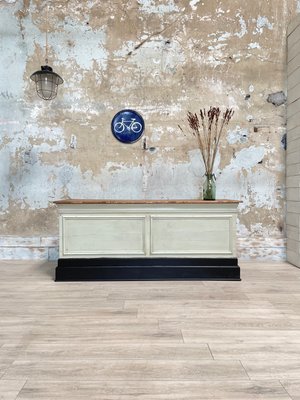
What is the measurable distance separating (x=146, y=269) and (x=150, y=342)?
136cm

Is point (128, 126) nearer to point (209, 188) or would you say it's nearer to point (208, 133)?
point (208, 133)

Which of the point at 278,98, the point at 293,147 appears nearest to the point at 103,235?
the point at 293,147

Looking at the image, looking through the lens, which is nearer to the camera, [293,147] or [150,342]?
[150,342]

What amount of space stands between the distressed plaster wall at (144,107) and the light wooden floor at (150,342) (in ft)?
4.70

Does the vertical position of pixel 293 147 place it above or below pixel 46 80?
below

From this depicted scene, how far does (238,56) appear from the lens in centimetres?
399

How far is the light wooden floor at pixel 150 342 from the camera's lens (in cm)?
128

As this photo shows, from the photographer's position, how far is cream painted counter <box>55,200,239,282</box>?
307 cm

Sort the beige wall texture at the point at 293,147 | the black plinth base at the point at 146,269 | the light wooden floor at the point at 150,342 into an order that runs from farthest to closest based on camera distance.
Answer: the beige wall texture at the point at 293,147 → the black plinth base at the point at 146,269 → the light wooden floor at the point at 150,342

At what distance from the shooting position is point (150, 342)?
1.68 meters

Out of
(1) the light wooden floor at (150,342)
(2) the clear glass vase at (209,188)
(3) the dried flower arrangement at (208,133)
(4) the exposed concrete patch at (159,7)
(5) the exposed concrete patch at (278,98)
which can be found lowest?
(1) the light wooden floor at (150,342)

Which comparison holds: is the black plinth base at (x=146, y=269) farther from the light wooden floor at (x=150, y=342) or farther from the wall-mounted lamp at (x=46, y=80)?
the wall-mounted lamp at (x=46, y=80)

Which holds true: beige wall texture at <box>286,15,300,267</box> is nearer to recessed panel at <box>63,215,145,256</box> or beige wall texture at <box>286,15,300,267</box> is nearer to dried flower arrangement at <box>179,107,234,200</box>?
dried flower arrangement at <box>179,107,234,200</box>

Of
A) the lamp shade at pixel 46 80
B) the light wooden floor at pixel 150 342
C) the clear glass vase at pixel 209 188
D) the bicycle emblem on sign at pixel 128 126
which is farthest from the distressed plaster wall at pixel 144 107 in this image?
the light wooden floor at pixel 150 342
